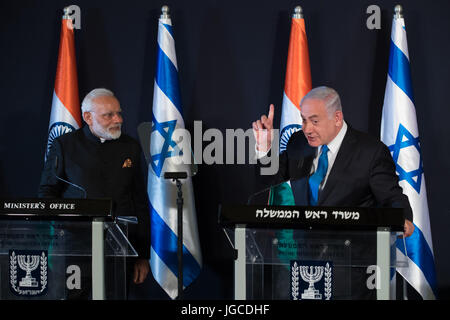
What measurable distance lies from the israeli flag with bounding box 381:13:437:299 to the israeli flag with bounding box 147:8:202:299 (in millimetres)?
1561

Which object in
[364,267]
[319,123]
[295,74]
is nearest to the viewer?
[364,267]

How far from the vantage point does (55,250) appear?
3.40 metres

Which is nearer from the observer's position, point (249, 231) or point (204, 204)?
point (249, 231)

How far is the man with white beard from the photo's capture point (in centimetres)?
476

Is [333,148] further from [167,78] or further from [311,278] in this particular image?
[167,78]

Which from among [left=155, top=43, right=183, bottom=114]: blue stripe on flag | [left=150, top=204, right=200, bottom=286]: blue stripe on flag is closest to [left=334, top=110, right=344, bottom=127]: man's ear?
[left=155, top=43, right=183, bottom=114]: blue stripe on flag

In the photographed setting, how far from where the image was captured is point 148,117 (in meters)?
5.82

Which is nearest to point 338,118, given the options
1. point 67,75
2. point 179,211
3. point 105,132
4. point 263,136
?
point 263,136

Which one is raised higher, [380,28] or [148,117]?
[380,28]

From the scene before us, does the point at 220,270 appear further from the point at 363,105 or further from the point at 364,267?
the point at 364,267

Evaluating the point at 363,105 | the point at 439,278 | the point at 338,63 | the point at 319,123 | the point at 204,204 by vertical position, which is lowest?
the point at 439,278

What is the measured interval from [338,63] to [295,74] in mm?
521

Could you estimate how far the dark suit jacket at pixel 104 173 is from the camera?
4688mm

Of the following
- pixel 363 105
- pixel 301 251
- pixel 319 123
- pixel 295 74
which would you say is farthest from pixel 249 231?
pixel 363 105
